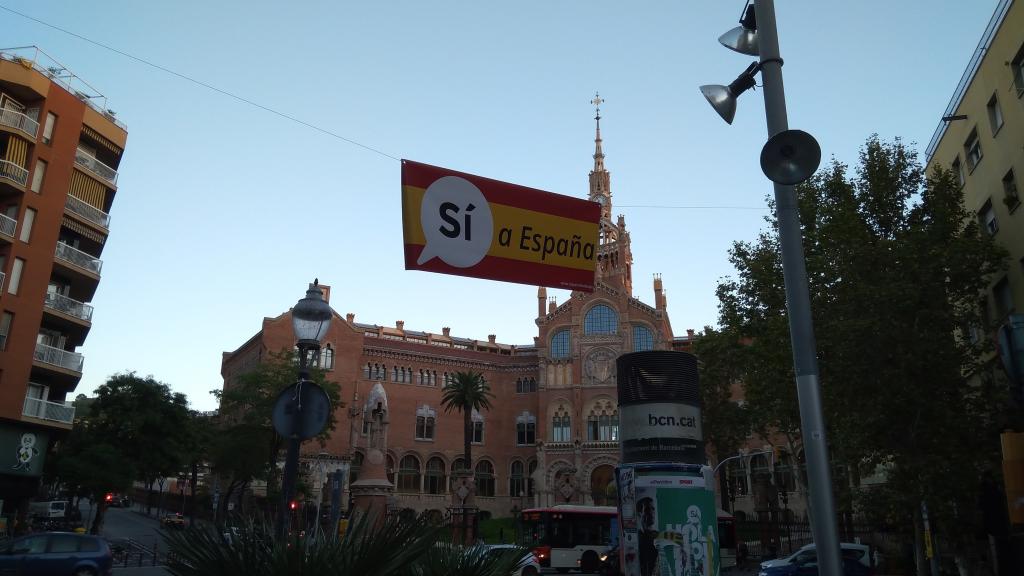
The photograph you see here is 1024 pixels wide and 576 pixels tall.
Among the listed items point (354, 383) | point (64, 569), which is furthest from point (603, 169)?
point (64, 569)

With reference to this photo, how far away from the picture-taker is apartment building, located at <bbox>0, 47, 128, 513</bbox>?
2778cm

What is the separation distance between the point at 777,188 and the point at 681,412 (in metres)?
6.80

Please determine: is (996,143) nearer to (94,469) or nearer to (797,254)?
(797,254)

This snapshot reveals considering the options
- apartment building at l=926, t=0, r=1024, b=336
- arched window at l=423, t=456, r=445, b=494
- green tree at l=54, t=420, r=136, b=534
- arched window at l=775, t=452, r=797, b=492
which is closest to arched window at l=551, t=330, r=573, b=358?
arched window at l=423, t=456, r=445, b=494

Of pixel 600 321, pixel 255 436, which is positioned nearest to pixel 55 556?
pixel 255 436

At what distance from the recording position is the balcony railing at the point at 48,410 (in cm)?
2832

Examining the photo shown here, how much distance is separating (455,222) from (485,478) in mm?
59678

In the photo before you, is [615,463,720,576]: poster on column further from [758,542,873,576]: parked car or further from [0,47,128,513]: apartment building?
[0,47,128,513]: apartment building

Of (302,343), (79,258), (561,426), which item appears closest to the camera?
(302,343)

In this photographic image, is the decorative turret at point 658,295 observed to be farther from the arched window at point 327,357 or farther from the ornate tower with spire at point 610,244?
the arched window at point 327,357

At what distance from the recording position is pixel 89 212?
32.2 metres

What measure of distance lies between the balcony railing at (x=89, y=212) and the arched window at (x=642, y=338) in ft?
136

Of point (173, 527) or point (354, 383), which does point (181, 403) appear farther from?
point (173, 527)

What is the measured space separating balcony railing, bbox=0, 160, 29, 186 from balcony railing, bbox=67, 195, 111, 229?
8.25 feet
